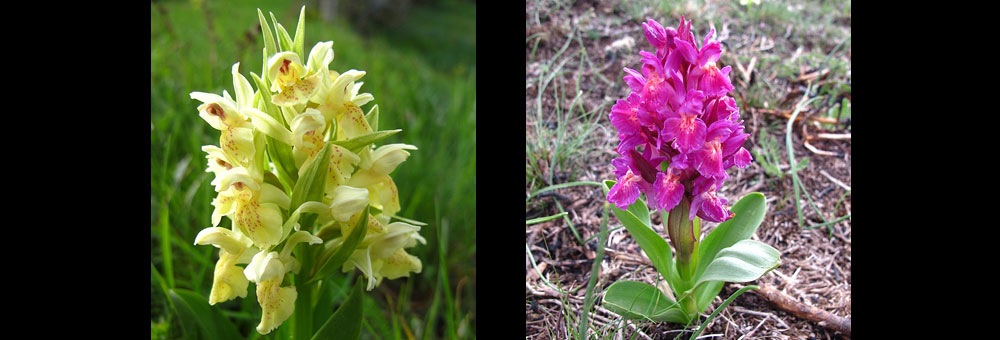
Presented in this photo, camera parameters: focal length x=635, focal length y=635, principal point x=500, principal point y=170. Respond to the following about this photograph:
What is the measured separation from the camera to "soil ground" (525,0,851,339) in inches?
56.7

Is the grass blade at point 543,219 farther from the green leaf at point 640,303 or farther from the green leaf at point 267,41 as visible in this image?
the green leaf at point 267,41

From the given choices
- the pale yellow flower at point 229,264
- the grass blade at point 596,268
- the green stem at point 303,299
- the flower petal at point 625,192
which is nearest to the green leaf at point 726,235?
the flower petal at point 625,192

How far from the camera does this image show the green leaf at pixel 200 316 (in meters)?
1.06

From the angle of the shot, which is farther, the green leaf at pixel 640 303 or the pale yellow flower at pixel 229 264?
the green leaf at pixel 640 303

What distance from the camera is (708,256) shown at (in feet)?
Answer: 4.52

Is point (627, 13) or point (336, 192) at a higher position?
point (627, 13)

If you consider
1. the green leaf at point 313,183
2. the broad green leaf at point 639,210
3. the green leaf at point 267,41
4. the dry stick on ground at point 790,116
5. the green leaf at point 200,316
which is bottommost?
the green leaf at point 200,316

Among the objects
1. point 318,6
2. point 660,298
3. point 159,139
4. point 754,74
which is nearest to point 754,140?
point 754,74

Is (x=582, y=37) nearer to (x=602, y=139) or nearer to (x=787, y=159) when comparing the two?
(x=602, y=139)

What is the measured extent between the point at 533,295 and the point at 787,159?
931mm

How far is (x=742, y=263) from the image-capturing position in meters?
1.24

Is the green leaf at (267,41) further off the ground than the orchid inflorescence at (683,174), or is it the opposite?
the green leaf at (267,41)

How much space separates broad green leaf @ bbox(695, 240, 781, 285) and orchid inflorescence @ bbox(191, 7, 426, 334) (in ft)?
2.07

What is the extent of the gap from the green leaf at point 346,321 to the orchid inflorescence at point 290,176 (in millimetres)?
30
